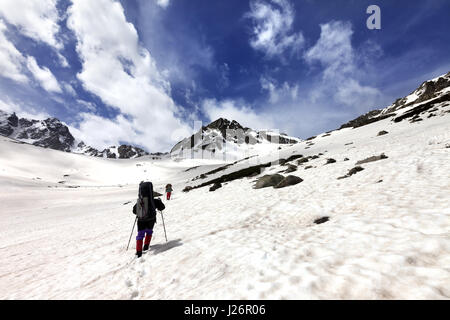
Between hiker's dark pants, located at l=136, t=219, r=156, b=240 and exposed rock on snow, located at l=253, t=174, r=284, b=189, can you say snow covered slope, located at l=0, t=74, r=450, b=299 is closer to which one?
hiker's dark pants, located at l=136, t=219, r=156, b=240

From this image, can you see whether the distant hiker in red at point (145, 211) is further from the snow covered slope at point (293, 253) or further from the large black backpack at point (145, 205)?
the snow covered slope at point (293, 253)

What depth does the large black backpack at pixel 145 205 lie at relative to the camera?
6.80 m

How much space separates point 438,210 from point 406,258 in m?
2.94

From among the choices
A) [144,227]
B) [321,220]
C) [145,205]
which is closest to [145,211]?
[145,205]

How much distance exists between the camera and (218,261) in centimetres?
493

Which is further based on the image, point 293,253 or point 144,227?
point 144,227

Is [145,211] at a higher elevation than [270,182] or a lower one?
lower

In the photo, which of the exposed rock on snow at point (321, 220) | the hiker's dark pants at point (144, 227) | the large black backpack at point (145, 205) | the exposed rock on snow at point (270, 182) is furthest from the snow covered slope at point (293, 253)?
the exposed rock on snow at point (270, 182)

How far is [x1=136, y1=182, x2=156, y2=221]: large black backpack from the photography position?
22.3 ft

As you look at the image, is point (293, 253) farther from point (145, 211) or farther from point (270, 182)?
point (270, 182)

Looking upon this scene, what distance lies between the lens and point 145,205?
683 cm


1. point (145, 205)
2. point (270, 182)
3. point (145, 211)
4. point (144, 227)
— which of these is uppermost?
point (270, 182)
